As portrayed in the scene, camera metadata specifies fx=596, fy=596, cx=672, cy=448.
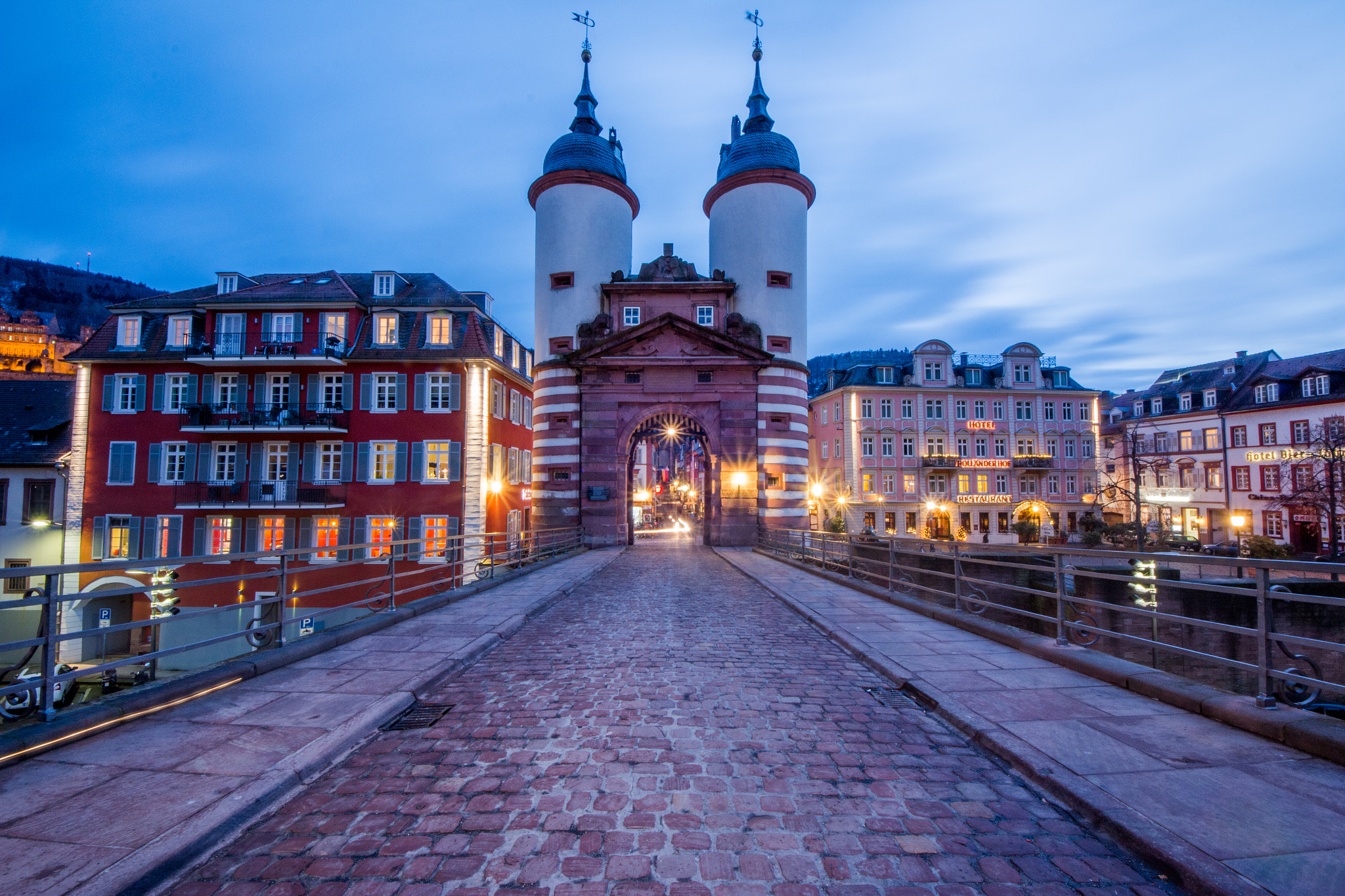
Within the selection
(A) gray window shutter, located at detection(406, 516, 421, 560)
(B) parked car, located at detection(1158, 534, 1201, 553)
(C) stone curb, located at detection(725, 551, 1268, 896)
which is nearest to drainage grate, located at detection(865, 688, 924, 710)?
(C) stone curb, located at detection(725, 551, 1268, 896)

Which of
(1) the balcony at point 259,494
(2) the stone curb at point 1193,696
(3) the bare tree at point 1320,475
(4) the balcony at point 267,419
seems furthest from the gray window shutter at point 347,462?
(3) the bare tree at point 1320,475

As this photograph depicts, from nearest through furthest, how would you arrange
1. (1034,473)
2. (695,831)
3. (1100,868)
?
(1100,868) < (695,831) < (1034,473)

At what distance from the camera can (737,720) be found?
17.0 feet

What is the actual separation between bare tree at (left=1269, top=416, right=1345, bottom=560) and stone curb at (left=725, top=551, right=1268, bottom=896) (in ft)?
127

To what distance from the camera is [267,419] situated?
25.7 m

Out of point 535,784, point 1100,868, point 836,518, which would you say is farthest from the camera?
point 836,518

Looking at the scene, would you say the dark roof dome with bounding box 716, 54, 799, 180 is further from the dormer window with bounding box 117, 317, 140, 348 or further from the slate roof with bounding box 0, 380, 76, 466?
the slate roof with bounding box 0, 380, 76, 466

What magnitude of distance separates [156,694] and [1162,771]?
7.71 m

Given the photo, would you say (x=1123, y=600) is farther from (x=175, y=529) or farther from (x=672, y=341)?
(x=175, y=529)

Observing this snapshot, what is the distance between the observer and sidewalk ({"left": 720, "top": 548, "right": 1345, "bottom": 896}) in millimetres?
2930

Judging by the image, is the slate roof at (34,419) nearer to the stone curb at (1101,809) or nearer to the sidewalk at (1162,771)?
the stone curb at (1101,809)

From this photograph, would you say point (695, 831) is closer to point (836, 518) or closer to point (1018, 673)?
point (1018, 673)

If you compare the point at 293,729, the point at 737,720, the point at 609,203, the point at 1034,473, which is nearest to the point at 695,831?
the point at 737,720

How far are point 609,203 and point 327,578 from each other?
69.2 ft
